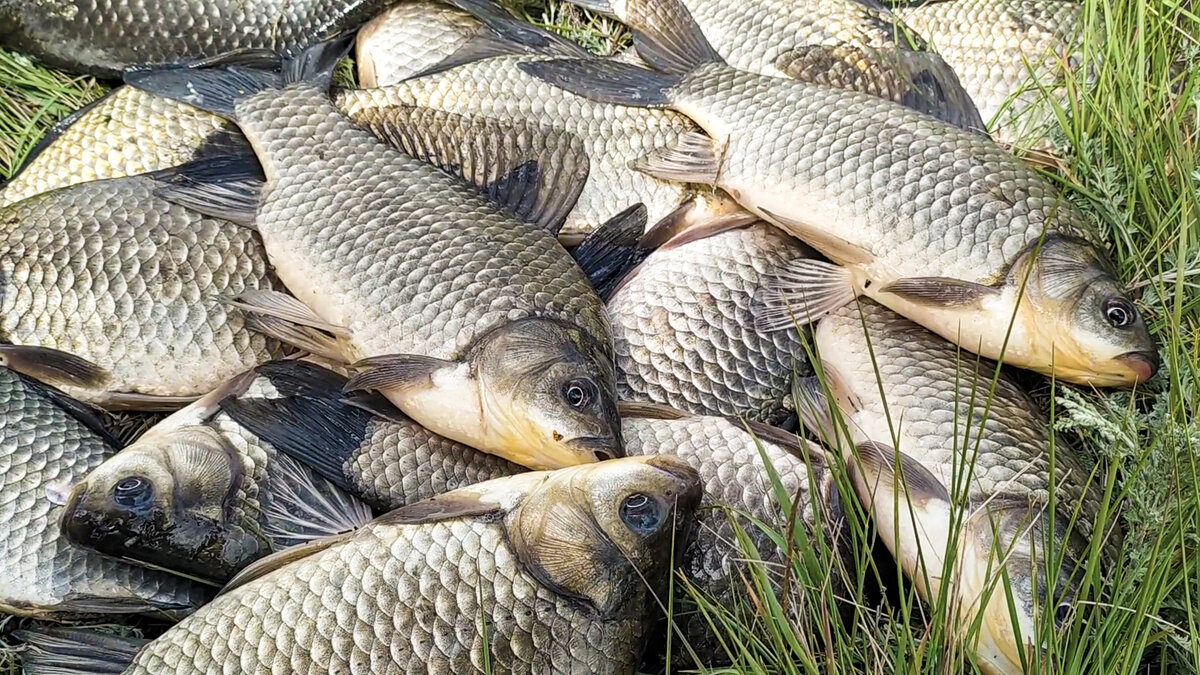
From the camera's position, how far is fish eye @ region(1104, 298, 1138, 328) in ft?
8.60

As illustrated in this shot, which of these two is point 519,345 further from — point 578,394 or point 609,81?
point 609,81

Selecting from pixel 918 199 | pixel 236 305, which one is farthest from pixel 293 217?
pixel 918 199

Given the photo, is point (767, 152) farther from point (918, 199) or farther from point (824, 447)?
point (824, 447)

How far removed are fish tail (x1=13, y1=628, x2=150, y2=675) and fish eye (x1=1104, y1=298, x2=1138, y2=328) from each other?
2.41 meters

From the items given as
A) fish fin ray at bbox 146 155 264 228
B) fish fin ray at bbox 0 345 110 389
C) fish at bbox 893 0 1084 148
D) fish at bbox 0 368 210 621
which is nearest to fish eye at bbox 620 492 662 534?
fish at bbox 0 368 210 621

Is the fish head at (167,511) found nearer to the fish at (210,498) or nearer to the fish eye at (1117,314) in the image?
the fish at (210,498)

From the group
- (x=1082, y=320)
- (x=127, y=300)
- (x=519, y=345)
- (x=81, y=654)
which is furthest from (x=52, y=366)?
(x=1082, y=320)

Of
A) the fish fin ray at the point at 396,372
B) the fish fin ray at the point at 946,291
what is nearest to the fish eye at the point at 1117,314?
the fish fin ray at the point at 946,291

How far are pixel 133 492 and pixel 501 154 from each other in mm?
1321

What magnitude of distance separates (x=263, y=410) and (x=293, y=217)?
513mm

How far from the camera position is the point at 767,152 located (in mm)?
2881

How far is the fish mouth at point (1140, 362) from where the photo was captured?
2.61 metres

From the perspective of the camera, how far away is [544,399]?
2.33 m

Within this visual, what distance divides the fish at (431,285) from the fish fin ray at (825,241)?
591mm
